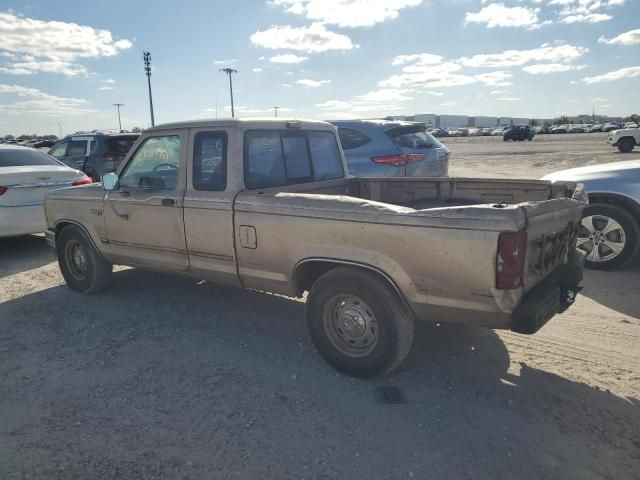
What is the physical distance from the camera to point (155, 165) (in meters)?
4.49

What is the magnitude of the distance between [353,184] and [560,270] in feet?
7.47

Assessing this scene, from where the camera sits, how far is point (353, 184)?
503 cm

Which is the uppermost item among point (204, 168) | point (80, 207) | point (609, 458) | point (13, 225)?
point (204, 168)

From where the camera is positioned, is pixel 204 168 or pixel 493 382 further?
pixel 204 168

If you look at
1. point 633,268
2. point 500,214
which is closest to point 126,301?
point 500,214

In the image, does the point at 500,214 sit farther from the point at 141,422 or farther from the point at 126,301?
the point at 126,301

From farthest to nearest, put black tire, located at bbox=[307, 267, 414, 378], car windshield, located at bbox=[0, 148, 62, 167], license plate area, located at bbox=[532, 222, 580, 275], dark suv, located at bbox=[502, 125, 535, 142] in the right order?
1. dark suv, located at bbox=[502, 125, 535, 142]
2. car windshield, located at bbox=[0, 148, 62, 167]
3. black tire, located at bbox=[307, 267, 414, 378]
4. license plate area, located at bbox=[532, 222, 580, 275]

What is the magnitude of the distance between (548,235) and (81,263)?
4.74 m

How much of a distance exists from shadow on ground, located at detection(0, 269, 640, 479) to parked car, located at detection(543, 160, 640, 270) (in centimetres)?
238

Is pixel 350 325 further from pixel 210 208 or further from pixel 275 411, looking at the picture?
pixel 210 208

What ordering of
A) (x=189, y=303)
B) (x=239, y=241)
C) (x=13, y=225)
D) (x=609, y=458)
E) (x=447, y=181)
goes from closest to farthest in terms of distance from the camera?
(x=609, y=458) → (x=239, y=241) → (x=447, y=181) → (x=189, y=303) → (x=13, y=225)

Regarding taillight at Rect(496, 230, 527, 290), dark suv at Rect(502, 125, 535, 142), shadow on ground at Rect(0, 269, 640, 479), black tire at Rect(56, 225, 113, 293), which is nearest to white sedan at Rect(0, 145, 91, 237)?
black tire at Rect(56, 225, 113, 293)

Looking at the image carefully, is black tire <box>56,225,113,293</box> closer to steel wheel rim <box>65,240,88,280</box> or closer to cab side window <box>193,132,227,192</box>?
steel wheel rim <box>65,240,88,280</box>

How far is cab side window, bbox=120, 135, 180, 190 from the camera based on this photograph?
4.27 metres
